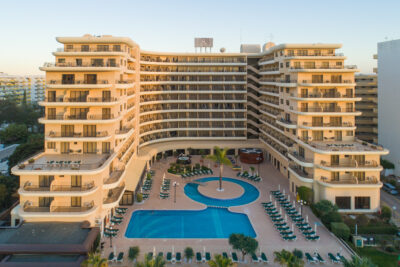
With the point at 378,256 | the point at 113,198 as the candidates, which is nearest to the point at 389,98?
the point at 378,256

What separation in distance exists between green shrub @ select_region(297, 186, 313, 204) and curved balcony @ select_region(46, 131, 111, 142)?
27455 millimetres

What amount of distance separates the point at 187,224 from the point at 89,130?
1774 centimetres

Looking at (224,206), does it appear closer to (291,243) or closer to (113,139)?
(291,243)

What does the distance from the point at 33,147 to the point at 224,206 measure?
37617mm

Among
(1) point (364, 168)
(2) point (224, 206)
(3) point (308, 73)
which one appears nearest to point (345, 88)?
(3) point (308, 73)

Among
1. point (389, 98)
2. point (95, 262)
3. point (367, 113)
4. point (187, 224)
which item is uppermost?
point (389, 98)

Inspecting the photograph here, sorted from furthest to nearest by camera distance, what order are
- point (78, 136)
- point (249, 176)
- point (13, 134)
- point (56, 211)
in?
point (13, 134), point (249, 176), point (78, 136), point (56, 211)

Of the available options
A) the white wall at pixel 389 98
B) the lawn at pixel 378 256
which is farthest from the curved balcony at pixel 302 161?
the white wall at pixel 389 98

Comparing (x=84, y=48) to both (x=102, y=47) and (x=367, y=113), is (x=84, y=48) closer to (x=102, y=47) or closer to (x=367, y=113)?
(x=102, y=47)

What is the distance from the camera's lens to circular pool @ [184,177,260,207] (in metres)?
47.3

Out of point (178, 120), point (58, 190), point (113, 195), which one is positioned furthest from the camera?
point (178, 120)

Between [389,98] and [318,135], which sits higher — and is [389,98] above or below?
above

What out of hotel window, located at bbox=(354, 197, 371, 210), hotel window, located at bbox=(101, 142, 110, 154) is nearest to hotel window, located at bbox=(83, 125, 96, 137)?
hotel window, located at bbox=(101, 142, 110, 154)

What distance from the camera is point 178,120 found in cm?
7638
